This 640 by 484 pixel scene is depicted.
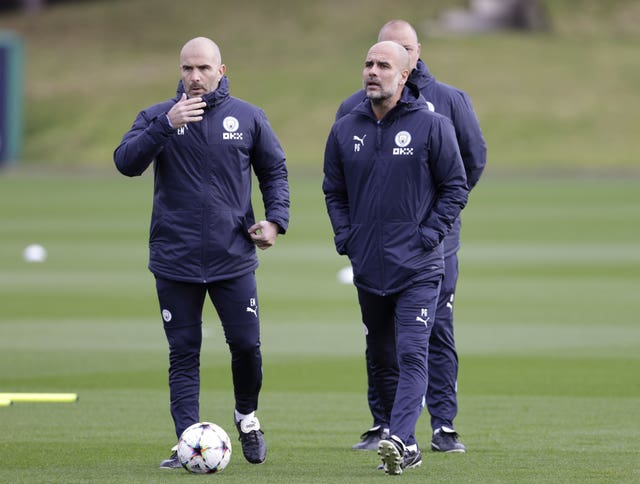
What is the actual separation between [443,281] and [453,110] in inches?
39.7

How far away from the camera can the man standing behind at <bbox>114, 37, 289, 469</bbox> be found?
26.4ft

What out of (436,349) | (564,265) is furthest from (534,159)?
(436,349)

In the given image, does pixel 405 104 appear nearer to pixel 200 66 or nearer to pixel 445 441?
pixel 200 66

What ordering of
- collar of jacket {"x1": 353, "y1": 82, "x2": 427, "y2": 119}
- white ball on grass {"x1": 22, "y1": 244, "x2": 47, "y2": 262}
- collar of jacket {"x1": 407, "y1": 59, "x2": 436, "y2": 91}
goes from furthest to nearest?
1. white ball on grass {"x1": 22, "y1": 244, "x2": 47, "y2": 262}
2. collar of jacket {"x1": 407, "y1": 59, "x2": 436, "y2": 91}
3. collar of jacket {"x1": 353, "y1": 82, "x2": 427, "y2": 119}

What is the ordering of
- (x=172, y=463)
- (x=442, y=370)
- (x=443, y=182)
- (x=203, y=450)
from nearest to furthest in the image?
(x=203, y=450) → (x=172, y=463) → (x=443, y=182) → (x=442, y=370)

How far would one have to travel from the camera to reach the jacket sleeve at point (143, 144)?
7812 millimetres

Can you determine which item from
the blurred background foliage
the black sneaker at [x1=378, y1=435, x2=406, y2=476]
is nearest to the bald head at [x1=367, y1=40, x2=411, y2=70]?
the black sneaker at [x1=378, y1=435, x2=406, y2=476]

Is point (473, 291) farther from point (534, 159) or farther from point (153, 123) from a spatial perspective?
point (534, 159)

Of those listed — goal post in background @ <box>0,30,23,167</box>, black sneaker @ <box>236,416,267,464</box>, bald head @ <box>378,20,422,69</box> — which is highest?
goal post in background @ <box>0,30,23,167</box>

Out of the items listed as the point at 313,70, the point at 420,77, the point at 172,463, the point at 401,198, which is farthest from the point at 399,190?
the point at 313,70

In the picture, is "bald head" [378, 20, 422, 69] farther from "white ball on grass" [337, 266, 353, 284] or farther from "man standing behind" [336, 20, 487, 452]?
"white ball on grass" [337, 266, 353, 284]

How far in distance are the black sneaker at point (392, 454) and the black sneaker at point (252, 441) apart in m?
0.82

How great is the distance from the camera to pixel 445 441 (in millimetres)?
8656

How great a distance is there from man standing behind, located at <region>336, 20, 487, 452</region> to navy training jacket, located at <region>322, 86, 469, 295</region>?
677 millimetres
